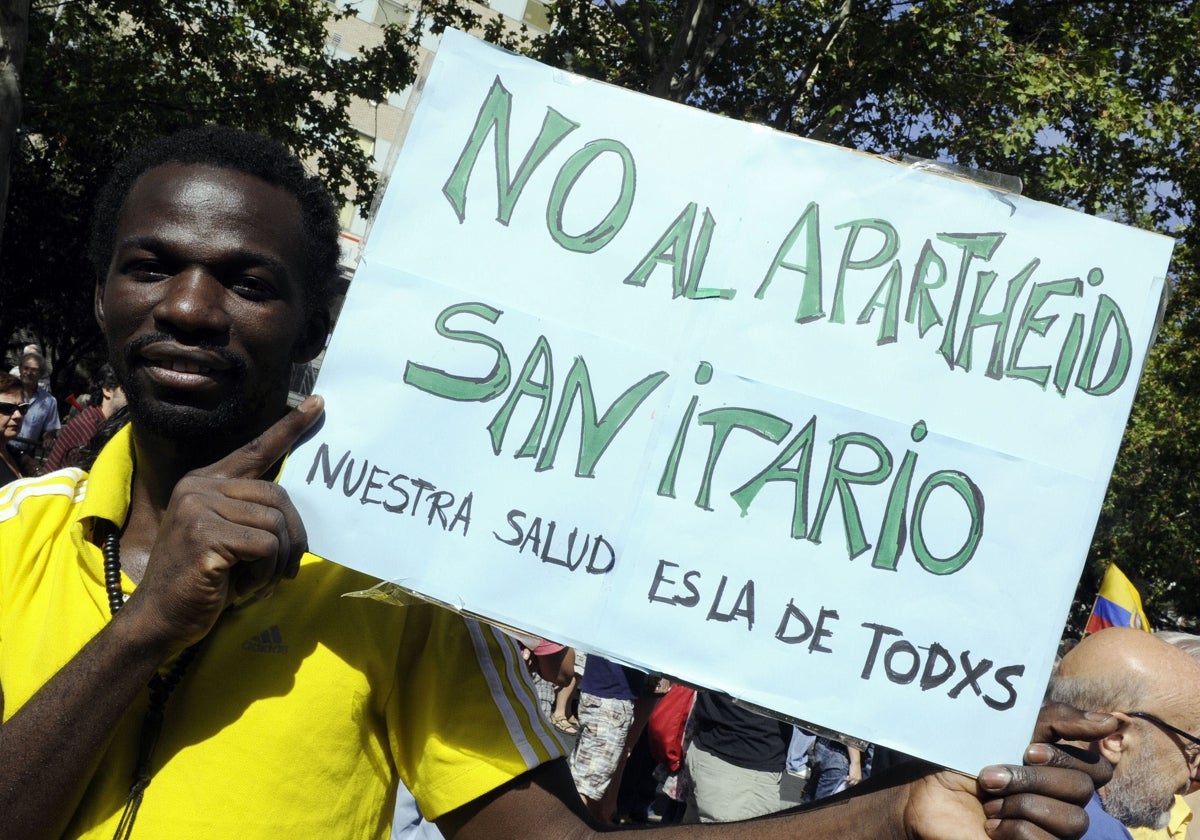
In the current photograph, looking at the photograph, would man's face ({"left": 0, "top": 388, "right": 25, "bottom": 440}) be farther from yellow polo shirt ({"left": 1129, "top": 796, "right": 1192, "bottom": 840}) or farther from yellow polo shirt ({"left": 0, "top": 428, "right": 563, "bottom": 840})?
yellow polo shirt ({"left": 1129, "top": 796, "right": 1192, "bottom": 840})

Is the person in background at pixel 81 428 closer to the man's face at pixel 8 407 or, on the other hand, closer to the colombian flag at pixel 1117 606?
the man's face at pixel 8 407

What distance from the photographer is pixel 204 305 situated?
1407 millimetres

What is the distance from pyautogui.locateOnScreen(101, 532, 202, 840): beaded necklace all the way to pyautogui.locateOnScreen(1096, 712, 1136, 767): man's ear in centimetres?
229

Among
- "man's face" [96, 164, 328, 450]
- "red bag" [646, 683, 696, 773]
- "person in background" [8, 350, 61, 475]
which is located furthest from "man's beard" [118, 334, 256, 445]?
"person in background" [8, 350, 61, 475]

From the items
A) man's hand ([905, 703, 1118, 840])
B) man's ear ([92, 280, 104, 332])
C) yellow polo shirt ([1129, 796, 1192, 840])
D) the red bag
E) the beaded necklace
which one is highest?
man's ear ([92, 280, 104, 332])

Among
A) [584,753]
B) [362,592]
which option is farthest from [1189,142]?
[362,592]

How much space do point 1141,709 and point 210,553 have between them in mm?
2385

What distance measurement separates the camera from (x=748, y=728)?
582cm

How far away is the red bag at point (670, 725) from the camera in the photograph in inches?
249

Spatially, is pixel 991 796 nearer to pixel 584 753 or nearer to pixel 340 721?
pixel 340 721

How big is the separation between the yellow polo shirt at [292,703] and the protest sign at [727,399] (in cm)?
10

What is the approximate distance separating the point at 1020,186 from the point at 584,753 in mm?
4856

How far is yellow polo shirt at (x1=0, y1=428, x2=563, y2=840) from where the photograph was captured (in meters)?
1.33

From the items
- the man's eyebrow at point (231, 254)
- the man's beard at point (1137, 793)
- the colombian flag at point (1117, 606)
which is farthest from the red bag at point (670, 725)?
the man's eyebrow at point (231, 254)
